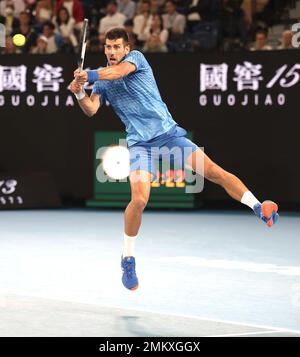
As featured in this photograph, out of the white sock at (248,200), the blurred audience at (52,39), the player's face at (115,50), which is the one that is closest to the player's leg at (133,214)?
the white sock at (248,200)

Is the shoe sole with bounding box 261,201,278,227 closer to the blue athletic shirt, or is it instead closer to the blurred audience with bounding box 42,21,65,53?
the blue athletic shirt

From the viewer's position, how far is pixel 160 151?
6910 millimetres

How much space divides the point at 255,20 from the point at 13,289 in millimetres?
9177

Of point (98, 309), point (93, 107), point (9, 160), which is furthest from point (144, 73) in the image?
point (9, 160)

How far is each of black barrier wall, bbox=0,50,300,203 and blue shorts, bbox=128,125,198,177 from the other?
7601mm

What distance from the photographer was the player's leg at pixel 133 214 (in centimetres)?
663

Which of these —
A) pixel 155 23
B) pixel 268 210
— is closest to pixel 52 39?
pixel 155 23

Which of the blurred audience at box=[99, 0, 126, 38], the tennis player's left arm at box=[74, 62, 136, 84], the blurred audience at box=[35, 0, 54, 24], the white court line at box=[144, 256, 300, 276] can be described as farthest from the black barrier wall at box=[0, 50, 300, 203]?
the tennis player's left arm at box=[74, 62, 136, 84]

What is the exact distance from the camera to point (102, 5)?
1678 cm

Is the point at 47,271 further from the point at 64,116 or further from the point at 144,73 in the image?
the point at 64,116

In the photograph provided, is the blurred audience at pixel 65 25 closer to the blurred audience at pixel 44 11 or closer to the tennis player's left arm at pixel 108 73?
the blurred audience at pixel 44 11

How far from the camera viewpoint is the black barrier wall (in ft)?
47.2

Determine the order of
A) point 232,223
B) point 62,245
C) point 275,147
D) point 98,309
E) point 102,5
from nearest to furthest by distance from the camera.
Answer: point 98,309
point 62,245
point 232,223
point 275,147
point 102,5

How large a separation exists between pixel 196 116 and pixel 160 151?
7.97m
